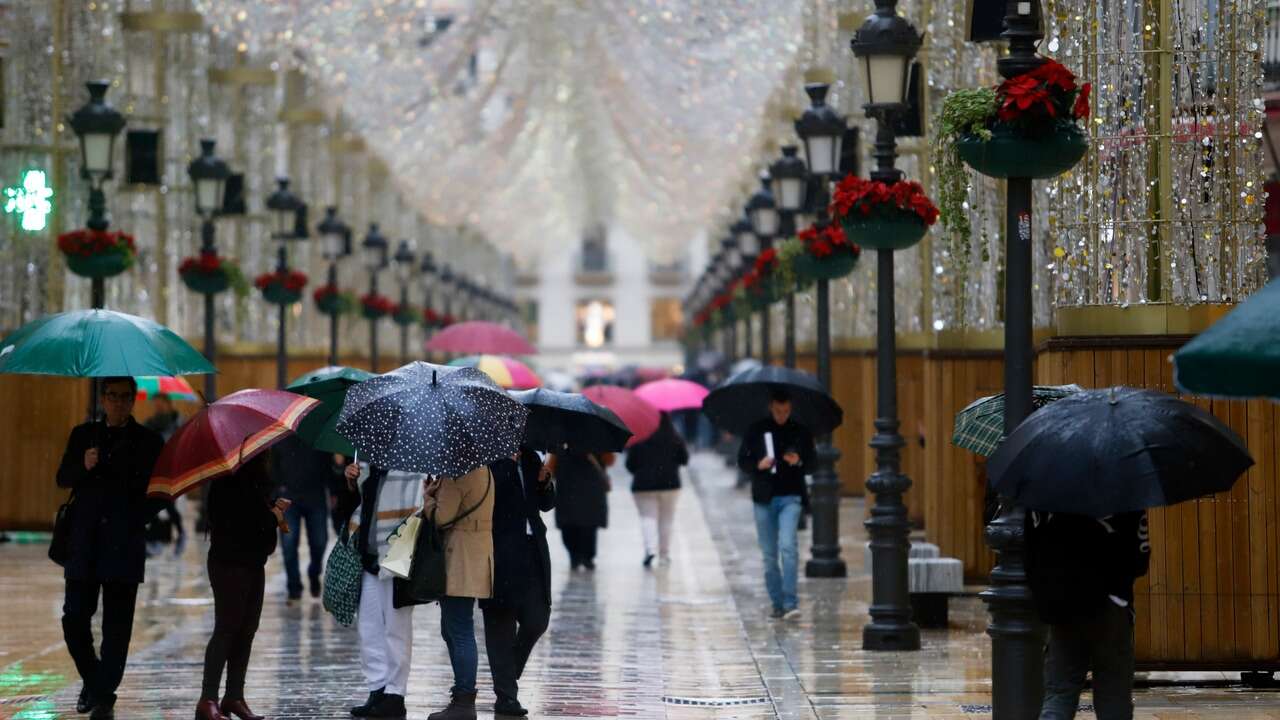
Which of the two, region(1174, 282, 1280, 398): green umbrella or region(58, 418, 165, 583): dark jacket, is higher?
region(1174, 282, 1280, 398): green umbrella

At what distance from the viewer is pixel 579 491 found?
22266 millimetres

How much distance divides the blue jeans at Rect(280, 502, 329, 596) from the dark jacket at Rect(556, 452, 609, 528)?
298 centimetres

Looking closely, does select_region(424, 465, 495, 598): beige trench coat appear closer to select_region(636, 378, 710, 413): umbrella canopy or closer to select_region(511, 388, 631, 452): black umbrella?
select_region(511, 388, 631, 452): black umbrella

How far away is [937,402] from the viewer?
66.1 ft

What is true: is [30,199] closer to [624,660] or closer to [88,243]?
[88,243]

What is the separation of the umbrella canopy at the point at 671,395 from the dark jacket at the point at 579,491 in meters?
3.59

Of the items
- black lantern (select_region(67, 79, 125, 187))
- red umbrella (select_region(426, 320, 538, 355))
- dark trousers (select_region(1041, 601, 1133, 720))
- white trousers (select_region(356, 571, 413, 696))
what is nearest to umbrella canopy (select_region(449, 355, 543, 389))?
black lantern (select_region(67, 79, 125, 187))

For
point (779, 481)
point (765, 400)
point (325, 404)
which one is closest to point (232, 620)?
point (325, 404)

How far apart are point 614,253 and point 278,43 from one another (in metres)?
92.8

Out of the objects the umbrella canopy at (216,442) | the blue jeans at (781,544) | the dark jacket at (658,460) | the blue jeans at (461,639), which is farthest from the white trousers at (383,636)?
the dark jacket at (658,460)

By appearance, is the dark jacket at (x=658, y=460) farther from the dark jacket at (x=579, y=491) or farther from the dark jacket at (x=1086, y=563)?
the dark jacket at (x=1086, y=563)

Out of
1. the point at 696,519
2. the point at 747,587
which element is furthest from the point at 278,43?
the point at 747,587

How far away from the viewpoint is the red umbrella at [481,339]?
109 feet

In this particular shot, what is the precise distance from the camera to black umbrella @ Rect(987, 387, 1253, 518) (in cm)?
880
